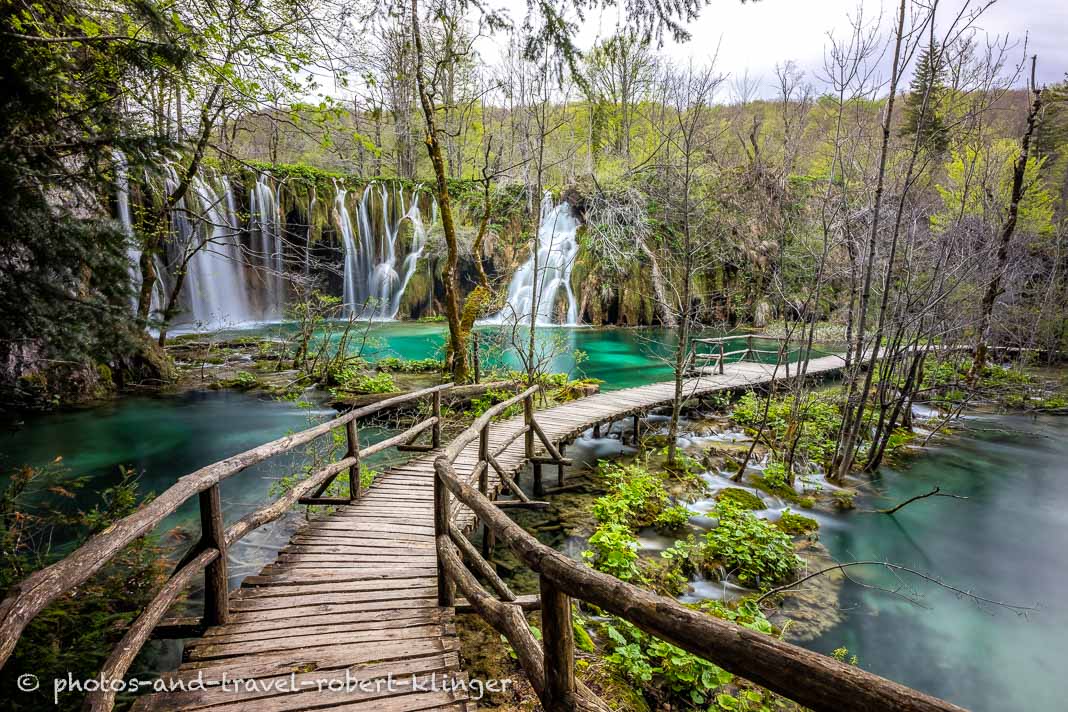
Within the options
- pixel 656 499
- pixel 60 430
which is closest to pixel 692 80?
pixel 656 499

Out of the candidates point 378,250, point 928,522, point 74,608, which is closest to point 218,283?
point 378,250

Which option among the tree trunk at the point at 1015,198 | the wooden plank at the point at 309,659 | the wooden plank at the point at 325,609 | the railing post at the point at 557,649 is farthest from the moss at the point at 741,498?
the tree trunk at the point at 1015,198

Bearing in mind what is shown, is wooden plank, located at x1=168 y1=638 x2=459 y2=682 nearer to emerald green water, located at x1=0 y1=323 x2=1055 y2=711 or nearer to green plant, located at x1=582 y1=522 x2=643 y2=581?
green plant, located at x1=582 y1=522 x2=643 y2=581

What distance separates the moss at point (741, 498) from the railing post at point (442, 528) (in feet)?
17.1

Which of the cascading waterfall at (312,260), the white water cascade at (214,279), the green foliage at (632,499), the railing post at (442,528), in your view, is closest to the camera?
the railing post at (442,528)

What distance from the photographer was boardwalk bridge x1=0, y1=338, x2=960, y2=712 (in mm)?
1312

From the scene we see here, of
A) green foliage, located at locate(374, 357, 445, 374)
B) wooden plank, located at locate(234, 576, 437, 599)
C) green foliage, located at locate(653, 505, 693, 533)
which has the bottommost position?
green foliage, located at locate(653, 505, 693, 533)

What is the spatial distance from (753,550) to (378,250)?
22.1 m

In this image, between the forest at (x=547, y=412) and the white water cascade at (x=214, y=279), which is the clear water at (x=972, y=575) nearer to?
the forest at (x=547, y=412)

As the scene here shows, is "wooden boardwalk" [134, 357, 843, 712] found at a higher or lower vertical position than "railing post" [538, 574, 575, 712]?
lower

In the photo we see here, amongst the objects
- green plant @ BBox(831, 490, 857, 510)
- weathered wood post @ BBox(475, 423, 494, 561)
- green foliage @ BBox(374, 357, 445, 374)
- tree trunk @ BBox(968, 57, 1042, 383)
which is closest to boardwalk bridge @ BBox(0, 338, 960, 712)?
weathered wood post @ BBox(475, 423, 494, 561)

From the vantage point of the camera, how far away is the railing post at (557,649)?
71.6 inches

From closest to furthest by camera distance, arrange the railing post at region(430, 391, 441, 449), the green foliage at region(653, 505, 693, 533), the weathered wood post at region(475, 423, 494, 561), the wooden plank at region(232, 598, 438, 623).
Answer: the wooden plank at region(232, 598, 438, 623) → the weathered wood post at region(475, 423, 494, 561) → the railing post at region(430, 391, 441, 449) → the green foliage at region(653, 505, 693, 533)

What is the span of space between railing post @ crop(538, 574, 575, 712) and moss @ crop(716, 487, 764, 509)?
6121mm
